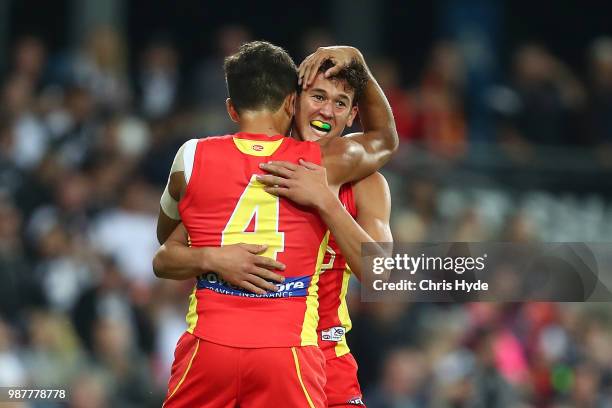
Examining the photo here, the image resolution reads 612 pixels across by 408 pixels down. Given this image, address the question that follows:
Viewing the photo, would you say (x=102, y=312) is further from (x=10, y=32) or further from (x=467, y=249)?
(x=10, y=32)

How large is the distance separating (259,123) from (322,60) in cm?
43

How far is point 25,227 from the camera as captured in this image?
9.95m

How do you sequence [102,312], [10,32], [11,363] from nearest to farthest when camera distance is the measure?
[11,363] → [102,312] → [10,32]

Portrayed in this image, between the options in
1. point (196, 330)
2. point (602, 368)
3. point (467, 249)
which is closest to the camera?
point (196, 330)

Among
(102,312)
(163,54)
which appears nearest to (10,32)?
(163,54)

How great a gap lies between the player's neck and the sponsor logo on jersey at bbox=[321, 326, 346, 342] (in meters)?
0.82

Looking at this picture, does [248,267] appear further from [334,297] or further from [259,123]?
[334,297]

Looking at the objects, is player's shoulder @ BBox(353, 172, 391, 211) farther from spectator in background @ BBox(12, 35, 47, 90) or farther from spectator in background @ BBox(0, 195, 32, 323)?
spectator in background @ BBox(12, 35, 47, 90)

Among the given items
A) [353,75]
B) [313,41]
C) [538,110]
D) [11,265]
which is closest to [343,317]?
[353,75]

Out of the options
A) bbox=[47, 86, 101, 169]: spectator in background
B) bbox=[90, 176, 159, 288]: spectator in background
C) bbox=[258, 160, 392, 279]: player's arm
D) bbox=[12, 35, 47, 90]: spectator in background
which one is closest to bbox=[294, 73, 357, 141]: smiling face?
bbox=[258, 160, 392, 279]: player's arm

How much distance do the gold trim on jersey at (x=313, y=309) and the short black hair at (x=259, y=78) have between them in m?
0.53

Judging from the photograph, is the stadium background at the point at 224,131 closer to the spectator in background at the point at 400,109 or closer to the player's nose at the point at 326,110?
the spectator in background at the point at 400,109

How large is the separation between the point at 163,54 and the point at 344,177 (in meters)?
7.79

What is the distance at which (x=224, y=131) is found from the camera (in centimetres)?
1080
